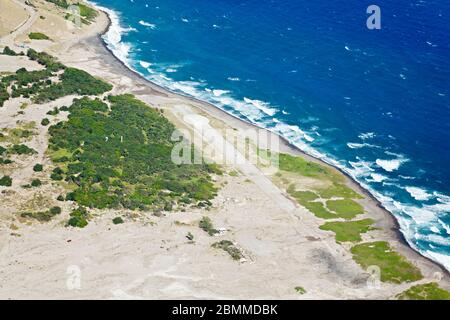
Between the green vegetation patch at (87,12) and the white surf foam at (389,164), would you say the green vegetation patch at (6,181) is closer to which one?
the white surf foam at (389,164)

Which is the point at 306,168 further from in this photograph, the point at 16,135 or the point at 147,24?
the point at 147,24

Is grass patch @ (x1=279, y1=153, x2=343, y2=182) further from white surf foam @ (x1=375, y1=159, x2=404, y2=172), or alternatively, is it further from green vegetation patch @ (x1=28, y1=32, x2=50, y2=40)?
green vegetation patch @ (x1=28, y1=32, x2=50, y2=40)

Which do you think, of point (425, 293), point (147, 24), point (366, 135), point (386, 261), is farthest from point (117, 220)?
point (147, 24)

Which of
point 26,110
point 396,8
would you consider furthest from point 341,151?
point 396,8

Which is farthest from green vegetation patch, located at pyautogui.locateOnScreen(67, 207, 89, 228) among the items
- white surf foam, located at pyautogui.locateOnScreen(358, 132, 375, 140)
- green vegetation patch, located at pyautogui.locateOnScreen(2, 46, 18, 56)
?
green vegetation patch, located at pyautogui.locateOnScreen(2, 46, 18, 56)

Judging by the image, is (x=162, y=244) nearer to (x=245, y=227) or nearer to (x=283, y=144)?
(x=245, y=227)

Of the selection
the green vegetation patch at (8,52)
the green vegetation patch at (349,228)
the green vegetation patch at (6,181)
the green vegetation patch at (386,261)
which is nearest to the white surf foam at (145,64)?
the green vegetation patch at (8,52)

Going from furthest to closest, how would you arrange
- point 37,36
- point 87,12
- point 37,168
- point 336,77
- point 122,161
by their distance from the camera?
point 87,12 < point 37,36 < point 336,77 < point 122,161 < point 37,168
